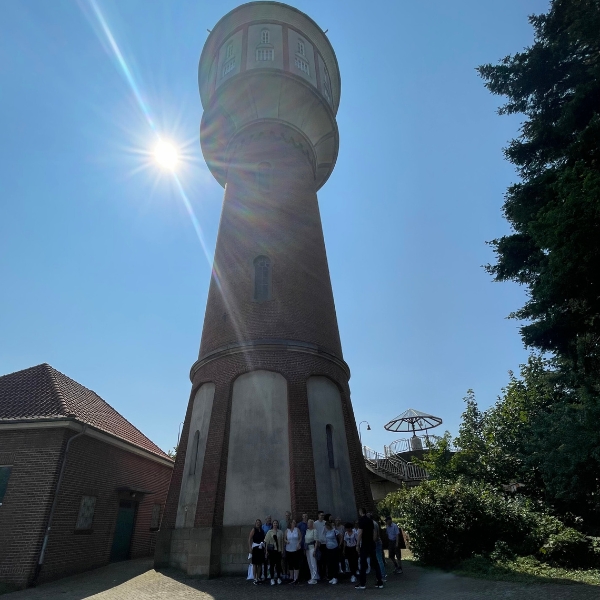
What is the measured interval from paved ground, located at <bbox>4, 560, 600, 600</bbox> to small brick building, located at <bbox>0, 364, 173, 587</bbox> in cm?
103

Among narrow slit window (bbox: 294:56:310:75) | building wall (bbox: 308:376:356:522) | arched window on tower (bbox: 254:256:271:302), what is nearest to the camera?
building wall (bbox: 308:376:356:522)

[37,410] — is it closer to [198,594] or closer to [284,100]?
[198,594]

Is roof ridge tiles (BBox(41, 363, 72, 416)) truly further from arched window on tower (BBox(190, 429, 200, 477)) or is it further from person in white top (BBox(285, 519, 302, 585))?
person in white top (BBox(285, 519, 302, 585))

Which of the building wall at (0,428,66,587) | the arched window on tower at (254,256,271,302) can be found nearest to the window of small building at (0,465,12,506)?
the building wall at (0,428,66,587)

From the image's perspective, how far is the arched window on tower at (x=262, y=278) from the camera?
16.2 m

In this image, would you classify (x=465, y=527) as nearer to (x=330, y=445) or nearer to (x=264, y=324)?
(x=330, y=445)

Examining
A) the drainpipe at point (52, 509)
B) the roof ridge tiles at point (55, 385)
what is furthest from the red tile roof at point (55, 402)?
the drainpipe at point (52, 509)

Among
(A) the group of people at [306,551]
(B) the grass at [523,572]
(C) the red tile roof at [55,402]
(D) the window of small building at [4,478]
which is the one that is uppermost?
(C) the red tile roof at [55,402]

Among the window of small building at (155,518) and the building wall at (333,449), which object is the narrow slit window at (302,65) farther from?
the window of small building at (155,518)

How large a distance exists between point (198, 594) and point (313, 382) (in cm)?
668

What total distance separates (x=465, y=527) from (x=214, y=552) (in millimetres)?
7146

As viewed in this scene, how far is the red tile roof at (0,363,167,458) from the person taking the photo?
14.0 metres

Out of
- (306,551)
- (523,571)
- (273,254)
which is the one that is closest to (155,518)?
(306,551)

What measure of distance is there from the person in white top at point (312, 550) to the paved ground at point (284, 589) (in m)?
0.34
